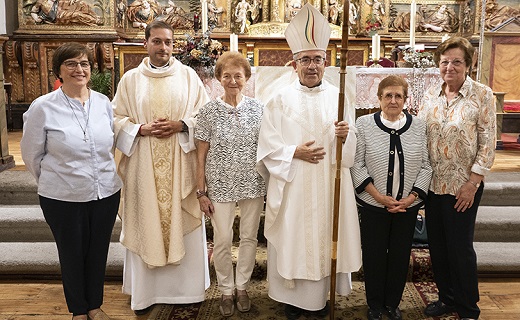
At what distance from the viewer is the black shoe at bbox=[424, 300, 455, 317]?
3027mm

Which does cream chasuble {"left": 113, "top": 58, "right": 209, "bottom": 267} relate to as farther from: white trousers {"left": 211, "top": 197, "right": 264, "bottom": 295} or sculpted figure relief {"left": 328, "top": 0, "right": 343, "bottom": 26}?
sculpted figure relief {"left": 328, "top": 0, "right": 343, "bottom": 26}

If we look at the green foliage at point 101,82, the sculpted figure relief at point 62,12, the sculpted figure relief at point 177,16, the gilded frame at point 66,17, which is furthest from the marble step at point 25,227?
the sculpted figure relief at point 177,16

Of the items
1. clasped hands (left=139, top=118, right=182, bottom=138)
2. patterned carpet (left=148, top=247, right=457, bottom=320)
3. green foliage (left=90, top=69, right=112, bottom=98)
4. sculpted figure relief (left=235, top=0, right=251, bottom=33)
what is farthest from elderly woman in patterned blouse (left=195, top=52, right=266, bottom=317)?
sculpted figure relief (left=235, top=0, right=251, bottom=33)

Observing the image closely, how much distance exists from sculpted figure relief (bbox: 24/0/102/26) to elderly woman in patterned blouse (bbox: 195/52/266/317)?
6070mm

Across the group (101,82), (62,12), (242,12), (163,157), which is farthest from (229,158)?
(62,12)

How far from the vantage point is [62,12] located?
811cm

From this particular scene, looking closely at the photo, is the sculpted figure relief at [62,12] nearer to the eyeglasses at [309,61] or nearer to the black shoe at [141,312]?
the black shoe at [141,312]

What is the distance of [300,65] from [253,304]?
4.66ft

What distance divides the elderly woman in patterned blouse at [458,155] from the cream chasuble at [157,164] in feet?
4.20

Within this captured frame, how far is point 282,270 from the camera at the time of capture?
281 cm

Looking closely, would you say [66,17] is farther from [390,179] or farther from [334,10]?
[390,179]

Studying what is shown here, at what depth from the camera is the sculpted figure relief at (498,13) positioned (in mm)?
8633

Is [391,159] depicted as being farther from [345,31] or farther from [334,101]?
[345,31]

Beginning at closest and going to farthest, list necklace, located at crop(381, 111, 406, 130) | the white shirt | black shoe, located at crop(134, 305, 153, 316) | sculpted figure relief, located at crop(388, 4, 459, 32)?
the white shirt → necklace, located at crop(381, 111, 406, 130) → black shoe, located at crop(134, 305, 153, 316) → sculpted figure relief, located at crop(388, 4, 459, 32)
